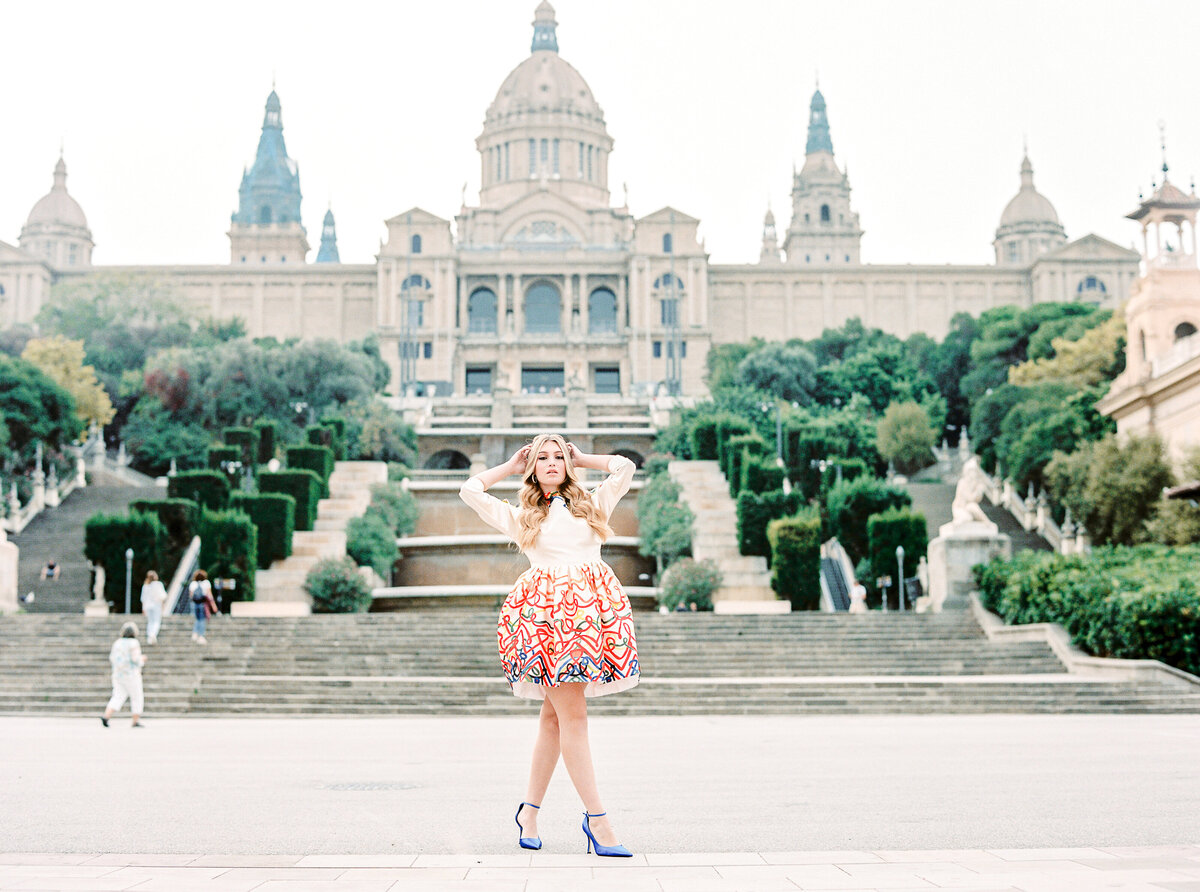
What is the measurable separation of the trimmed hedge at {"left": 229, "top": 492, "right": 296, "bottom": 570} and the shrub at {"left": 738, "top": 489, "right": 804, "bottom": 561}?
1136cm

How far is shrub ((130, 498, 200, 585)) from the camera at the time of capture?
32344 millimetres

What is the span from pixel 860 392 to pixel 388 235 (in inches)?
1487

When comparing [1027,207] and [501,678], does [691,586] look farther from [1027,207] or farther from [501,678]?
[1027,207]

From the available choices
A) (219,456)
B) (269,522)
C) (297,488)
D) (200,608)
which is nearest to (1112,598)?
(200,608)

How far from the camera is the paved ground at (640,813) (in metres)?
5.38

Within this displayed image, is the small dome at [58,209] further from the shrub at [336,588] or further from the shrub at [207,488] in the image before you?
the shrub at [336,588]

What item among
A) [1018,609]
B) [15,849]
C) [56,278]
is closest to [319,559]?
[1018,609]

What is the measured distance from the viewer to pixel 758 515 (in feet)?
112

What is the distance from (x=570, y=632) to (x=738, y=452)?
112 feet

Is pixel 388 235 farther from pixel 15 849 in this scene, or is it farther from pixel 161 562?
pixel 15 849

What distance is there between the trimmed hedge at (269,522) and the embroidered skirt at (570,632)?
28510 millimetres

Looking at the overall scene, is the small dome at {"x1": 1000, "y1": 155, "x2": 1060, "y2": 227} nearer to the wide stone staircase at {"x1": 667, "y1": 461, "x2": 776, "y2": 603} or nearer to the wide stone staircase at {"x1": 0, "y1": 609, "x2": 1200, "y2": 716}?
the wide stone staircase at {"x1": 667, "y1": 461, "x2": 776, "y2": 603}

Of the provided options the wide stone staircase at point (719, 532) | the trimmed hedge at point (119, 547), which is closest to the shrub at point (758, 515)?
the wide stone staircase at point (719, 532)

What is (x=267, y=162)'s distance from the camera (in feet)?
421
